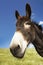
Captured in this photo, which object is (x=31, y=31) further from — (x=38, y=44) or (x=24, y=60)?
(x=24, y=60)

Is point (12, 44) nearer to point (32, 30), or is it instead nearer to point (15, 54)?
point (15, 54)

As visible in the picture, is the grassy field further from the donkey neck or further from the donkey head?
the donkey head

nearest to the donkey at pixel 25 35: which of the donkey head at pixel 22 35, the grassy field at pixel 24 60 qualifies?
the donkey head at pixel 22 35

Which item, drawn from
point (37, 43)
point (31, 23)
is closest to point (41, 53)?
point (37, 43)

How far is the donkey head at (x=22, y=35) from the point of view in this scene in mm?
11273

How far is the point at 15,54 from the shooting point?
1138 cm

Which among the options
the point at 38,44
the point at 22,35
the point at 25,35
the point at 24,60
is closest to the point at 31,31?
the point at 25,35

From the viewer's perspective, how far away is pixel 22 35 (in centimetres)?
1184

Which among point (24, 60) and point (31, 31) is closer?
point (31, 31)

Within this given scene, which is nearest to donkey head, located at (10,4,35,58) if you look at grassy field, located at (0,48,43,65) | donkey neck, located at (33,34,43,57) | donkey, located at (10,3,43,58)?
donkey, located at (10,3,43,58)

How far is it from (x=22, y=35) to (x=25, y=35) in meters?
0.18

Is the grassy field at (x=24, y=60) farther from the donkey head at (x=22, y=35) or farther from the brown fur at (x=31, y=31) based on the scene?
the donkey head at (x=22, y=35)

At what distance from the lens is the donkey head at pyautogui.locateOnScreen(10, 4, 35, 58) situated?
444 inches

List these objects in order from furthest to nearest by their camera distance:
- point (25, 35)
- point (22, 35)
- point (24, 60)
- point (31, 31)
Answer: point (24, 60), point (31, 31), point (25, 35), point (22, 35)
